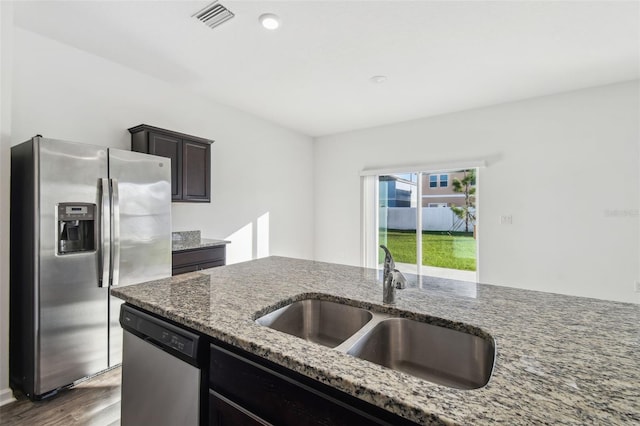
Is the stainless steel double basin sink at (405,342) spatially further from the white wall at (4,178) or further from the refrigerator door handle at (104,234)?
the white wall at (4,178)

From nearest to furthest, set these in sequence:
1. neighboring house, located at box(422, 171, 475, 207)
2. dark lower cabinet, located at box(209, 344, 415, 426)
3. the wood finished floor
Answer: dark lower cabinet, located at box(209, 344, 415, 426), the wood finished floor, neighboring house, located at box(422, 171, 475, 207)

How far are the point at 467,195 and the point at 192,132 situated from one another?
12.4 feet

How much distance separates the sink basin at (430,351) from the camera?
93 cm

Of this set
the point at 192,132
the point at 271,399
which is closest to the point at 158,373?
the point at 271,399

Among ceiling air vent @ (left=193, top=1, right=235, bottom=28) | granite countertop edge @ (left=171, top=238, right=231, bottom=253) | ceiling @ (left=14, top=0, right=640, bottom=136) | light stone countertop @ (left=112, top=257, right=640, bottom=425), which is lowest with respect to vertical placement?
light stone countertop @ (left=112, top=257, right=640, bottom=425)

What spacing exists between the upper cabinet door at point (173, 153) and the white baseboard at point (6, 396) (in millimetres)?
1746

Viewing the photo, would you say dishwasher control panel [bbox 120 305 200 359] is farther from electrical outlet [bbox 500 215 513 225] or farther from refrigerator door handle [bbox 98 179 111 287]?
electrical outlet [bbox 500 215 513 225]

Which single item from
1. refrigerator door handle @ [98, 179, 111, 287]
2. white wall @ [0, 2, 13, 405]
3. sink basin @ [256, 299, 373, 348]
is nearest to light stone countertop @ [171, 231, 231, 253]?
refrigerator door handle @ [98, 179, 111, 287]

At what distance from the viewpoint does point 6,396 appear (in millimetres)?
1915

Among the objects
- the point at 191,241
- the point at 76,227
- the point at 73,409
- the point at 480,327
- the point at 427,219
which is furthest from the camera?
the point at 427,219

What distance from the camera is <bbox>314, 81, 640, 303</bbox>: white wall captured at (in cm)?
316

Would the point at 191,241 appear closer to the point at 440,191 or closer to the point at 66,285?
the point at 66,285

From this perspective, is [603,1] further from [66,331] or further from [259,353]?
[66,331]

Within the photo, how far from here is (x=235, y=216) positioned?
3969mm
